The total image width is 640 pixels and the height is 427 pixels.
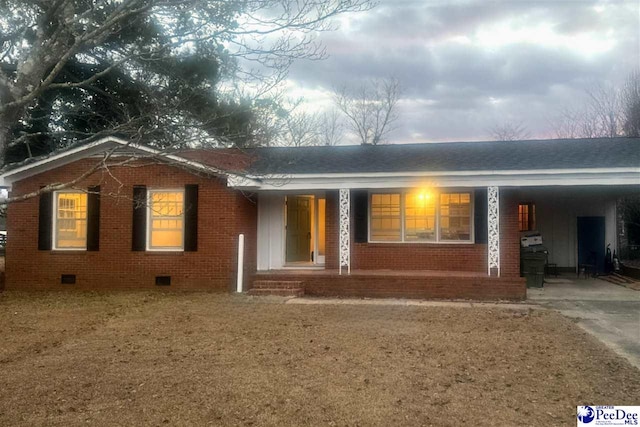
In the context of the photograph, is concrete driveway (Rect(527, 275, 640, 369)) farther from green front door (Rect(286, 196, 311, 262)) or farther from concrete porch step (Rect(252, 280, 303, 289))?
green front door (Rect(286, 196, 311, 262))

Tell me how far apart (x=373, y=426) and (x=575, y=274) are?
13961 mm

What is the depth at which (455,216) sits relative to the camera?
1384cm

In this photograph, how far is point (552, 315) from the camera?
9.80 meters

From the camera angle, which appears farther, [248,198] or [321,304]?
[248,198]

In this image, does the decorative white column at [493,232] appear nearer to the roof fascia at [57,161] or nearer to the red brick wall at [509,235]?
the red brick wall at [509,235]

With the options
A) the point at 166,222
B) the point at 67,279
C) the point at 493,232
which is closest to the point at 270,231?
the point at 166,222

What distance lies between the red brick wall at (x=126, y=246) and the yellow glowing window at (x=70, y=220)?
331 mm

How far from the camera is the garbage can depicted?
13.6 meters

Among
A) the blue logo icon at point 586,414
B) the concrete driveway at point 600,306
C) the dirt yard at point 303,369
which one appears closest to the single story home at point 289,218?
the concrete driveway at point 600,306

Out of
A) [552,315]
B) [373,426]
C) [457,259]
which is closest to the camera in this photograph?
[373,426]

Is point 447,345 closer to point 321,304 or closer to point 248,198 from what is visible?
point 321,304

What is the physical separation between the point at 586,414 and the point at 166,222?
35.7 feet

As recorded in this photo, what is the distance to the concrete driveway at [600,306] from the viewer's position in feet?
25.6

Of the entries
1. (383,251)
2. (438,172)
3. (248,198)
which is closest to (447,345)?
(438,172)
